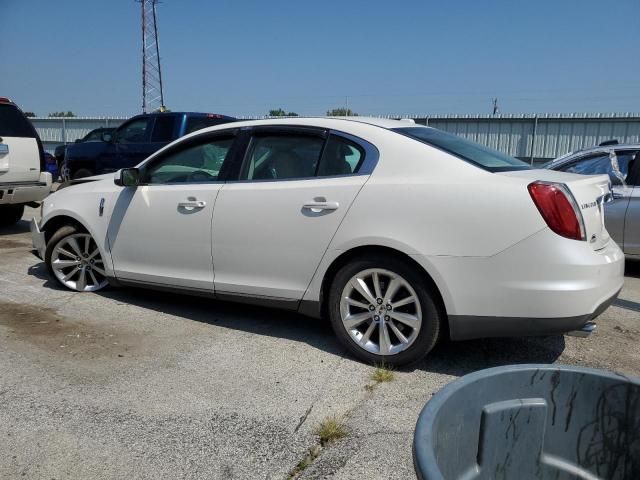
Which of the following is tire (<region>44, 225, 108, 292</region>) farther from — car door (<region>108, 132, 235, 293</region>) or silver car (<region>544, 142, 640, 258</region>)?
silver car (<region>544, 142, 640, 258</region>)

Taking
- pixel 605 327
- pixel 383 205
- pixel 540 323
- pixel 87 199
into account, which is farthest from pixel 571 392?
pixel 87 199

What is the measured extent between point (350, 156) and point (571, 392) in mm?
2545

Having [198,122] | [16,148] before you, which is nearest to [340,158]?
[16,148]

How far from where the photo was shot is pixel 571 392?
1629 mm

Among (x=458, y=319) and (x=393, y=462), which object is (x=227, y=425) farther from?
(x=458, y=319)

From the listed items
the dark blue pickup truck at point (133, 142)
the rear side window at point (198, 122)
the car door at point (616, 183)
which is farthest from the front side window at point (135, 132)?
the car door at point (616, 183)

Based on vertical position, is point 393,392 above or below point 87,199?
below

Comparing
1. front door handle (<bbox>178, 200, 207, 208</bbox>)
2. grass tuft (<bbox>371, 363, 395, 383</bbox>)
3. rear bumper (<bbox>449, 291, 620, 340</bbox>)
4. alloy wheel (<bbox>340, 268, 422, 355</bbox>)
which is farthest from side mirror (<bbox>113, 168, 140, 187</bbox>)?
rear bumper (<bbox>449, 291, 620, 340</bbox>)

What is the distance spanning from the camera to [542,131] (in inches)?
625

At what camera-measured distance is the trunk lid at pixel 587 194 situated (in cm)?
335

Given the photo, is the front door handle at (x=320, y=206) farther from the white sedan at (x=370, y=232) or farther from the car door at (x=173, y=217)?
the car door at (x=173, y=217)

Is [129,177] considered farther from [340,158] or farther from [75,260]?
[340,158]

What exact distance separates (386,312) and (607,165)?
418 centimetres

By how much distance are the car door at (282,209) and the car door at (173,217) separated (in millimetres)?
170
